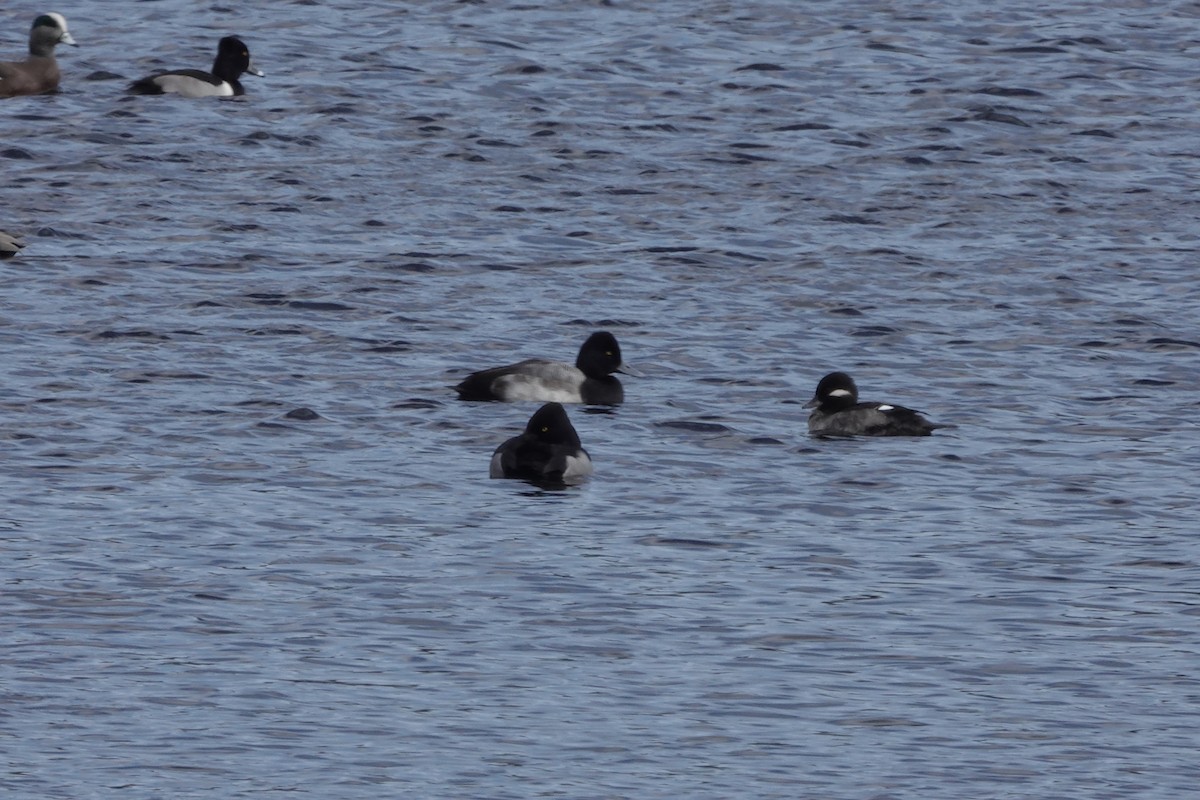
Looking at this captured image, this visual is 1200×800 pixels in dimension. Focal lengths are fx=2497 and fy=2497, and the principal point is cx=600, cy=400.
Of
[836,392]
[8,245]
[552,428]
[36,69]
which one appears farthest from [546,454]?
[36,69]

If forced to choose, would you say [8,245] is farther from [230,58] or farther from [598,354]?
[230,58]

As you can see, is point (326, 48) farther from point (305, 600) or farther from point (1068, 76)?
point (305, 600)

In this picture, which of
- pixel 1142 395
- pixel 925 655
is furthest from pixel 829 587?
pixel 1142 395

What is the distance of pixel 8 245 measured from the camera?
2480cm

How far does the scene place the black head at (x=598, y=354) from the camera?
2105 cm

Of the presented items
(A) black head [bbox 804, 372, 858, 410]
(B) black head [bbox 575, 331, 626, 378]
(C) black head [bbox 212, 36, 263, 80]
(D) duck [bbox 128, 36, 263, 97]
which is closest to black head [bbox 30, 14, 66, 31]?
(D) duck [bbox 128, 36, 263, 97]

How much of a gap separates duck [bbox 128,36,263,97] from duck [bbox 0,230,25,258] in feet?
29.0

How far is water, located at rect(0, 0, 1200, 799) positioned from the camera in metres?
12.4

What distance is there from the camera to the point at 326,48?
122 ft

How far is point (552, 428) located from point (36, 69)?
17728mm

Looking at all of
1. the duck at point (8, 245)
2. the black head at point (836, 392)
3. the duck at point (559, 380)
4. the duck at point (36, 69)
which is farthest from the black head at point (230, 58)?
the black head at point (836, 392)

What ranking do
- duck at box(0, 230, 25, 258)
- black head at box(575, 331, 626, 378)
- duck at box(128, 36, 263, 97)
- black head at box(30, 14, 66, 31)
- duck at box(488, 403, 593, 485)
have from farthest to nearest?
1. black head at box(30, 14, 66, 31)
2. duck at box(128, 36, 263, 97)
3. duck at box(0, 230, 25, 258)
4. black head at box(575, 331, 626, 378)
5. duck at box(488, 403, 593, 485)

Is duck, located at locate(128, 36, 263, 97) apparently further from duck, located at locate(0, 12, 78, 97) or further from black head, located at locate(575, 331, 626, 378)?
black head, located at locate(575, 331, 626, 378)

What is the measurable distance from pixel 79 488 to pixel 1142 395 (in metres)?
8.91
